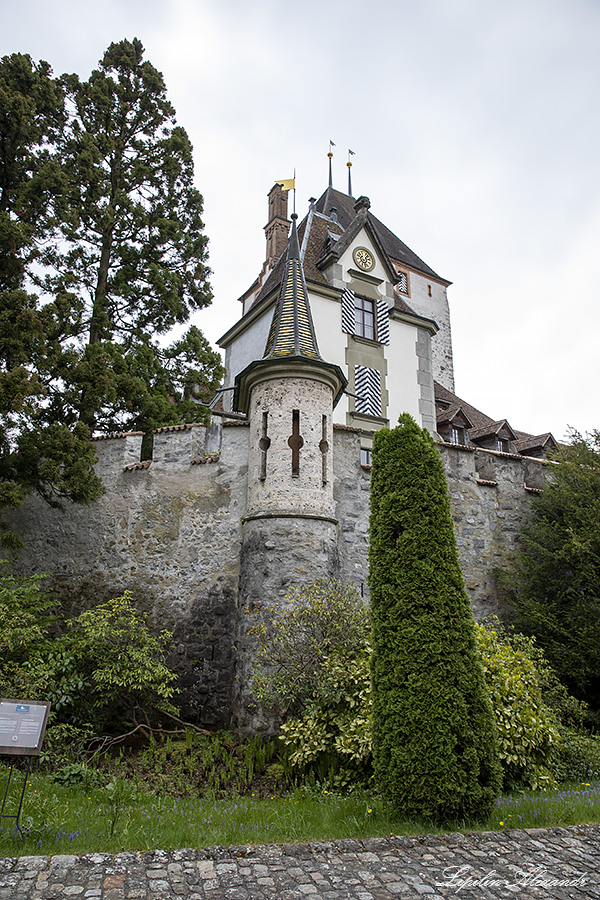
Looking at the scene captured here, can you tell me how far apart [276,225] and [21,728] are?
63.7 ft

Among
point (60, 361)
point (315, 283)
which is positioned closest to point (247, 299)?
point (315, 283)

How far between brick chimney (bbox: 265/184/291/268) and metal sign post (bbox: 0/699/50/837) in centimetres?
1780

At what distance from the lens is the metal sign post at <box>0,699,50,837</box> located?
4543 millimetres

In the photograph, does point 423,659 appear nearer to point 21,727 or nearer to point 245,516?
point 21,727

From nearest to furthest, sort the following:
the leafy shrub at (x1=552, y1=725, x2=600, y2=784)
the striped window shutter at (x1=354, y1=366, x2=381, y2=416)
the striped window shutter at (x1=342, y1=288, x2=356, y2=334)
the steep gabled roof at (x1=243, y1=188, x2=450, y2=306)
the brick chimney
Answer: the leafy shrub at (x1=552, y1=725, x2=600, y2=784), the striped window shutter at (x1=354, y1=366, x2=381, y2=416), the striped window shutter at (x1=342, y1=288, x2=356, y2=334), the steep gabled roof at (x1=243, y1=188, x2=450, y2=306), the brick chimney

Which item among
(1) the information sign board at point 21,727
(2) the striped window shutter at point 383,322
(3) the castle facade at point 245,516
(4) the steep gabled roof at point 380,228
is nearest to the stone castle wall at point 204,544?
(3) the castle facade at point 245,516

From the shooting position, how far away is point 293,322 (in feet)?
32.6

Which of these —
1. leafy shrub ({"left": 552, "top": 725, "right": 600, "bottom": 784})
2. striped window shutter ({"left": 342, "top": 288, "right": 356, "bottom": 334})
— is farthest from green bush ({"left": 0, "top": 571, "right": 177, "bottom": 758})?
striped window shutter ({"left": 342, "top": 288, "right": 356, "bottom": 334})

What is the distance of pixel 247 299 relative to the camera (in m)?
22.4

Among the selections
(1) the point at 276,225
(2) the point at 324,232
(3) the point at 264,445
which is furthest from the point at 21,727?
(1) the point at 276,225

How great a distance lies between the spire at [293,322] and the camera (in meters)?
9.53

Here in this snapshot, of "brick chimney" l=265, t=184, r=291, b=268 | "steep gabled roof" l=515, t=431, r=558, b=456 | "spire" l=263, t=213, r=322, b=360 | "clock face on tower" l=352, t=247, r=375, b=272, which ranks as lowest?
"spire" l=263, t=213, r=322, b=360

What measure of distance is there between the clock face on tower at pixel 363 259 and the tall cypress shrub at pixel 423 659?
521 inches

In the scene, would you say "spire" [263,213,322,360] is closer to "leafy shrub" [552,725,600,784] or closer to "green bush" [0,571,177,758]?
"green bush" [0,571,177,758]
